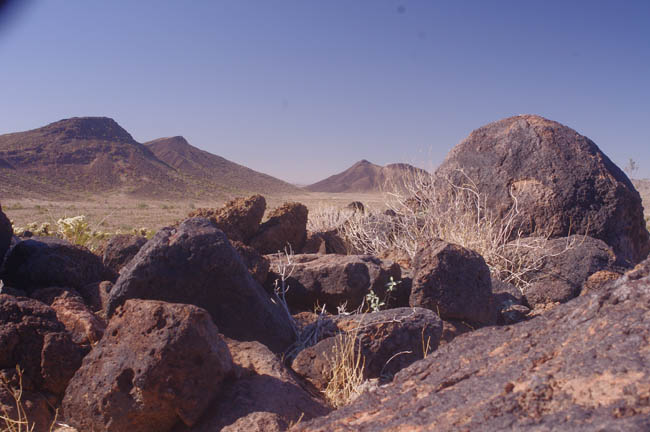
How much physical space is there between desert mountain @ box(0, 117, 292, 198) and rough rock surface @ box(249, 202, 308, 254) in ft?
134

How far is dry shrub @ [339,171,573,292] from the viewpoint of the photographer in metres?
5.72

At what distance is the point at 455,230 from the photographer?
6.17m

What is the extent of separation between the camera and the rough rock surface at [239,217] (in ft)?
20.7

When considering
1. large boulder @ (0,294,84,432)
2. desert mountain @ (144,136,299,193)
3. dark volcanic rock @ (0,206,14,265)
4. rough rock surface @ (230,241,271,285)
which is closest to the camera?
large boulder @ (0,294,84,432)

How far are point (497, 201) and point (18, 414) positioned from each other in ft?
18.7

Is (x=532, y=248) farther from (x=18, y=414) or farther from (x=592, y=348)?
(x=18, y=414)

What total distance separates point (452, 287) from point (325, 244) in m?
3.34

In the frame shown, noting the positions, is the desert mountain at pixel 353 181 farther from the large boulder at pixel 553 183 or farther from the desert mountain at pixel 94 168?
the large boulder at pixel 553 183

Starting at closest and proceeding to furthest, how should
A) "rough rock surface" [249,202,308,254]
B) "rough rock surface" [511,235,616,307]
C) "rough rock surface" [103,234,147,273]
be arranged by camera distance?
"rough rock surface" [511,235,616,307]
"rough rock surface" [103,234,147,273]
"rough rock surface" [249,202,308,254]

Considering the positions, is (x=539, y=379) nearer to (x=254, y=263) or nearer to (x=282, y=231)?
(x=254, y=263)

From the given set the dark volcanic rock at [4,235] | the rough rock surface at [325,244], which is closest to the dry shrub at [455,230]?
the rough rock surface at [325,244]

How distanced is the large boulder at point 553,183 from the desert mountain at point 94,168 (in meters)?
42.6

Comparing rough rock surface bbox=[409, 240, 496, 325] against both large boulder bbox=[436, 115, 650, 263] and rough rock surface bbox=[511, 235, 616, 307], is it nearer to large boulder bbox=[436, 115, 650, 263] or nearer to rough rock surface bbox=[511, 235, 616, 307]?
rough rock surface bbox=[511, 235, 616, 307]

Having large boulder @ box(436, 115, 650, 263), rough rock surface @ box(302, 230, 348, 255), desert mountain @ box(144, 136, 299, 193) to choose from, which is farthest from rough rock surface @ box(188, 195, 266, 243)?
desert mountain @ box(144, 136, 299, 193)
